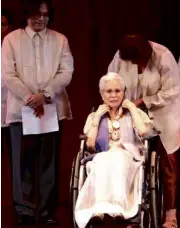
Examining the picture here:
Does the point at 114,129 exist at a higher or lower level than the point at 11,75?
lower

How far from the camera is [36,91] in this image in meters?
5.36

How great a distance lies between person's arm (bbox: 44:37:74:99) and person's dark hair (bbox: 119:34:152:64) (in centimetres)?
38

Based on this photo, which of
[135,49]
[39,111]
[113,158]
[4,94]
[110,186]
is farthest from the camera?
[4,94]

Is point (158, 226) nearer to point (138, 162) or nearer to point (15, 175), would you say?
point (138, 162)

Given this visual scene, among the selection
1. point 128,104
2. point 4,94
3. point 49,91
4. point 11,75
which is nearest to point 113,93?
point 128,104

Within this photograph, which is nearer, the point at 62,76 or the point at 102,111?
the point at 102,111

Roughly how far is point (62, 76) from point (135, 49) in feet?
1.67

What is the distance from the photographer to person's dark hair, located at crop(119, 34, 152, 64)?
5.21 metres

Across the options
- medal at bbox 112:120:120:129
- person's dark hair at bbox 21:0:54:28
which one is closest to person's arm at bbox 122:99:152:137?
medal at bbox 112:120:120:129

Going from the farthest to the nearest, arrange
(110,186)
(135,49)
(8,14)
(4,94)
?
1. (8,14)
2. (4,94)
3. (135,49)
4. (110,186)

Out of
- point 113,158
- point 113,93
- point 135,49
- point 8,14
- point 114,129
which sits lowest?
point 113,158

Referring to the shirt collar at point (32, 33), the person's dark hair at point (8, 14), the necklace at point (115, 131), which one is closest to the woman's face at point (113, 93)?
the necklace at point (115, 131)

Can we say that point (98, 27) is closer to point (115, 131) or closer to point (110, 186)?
point (115, 131)

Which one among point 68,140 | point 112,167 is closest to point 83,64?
point 68,140
